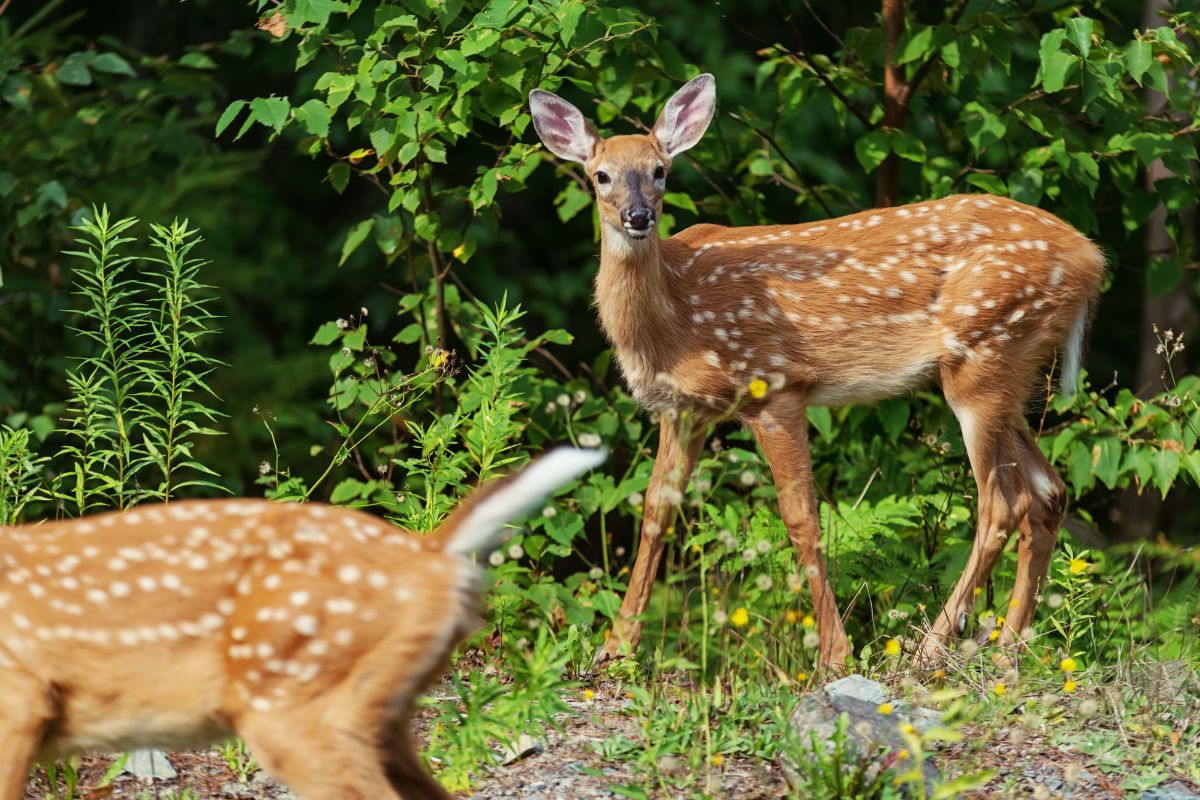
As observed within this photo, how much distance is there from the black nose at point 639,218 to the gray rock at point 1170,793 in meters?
2.56

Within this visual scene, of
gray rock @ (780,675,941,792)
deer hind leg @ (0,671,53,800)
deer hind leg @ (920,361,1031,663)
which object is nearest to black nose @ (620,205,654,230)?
deer hind leg @ (920,361,1031,663)

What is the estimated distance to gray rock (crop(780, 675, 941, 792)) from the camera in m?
3.82

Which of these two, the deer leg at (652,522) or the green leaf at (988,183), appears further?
the green leaf at (988,183)

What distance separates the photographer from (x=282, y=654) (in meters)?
3.24

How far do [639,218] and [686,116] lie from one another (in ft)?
2.32

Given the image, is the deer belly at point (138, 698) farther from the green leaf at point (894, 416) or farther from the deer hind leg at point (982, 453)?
the green leaf at point (894, 416)

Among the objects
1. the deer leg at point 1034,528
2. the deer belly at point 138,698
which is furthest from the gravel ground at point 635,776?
the deer leg at point 1034,528

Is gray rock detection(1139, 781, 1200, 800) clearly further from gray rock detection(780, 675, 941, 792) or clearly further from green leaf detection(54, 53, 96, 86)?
green leaf detection(54, 53, 96, 86)

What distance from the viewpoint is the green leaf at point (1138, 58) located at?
5651 mm

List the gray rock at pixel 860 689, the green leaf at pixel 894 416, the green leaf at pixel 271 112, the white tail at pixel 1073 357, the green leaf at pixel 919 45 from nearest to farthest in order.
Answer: the gray rock at pixel 860 689 < the green leaf at pixel 271 112 < the white tail at pixel 1073 357 < the green leaf at pixel 919 45 < the green leaf at pixel 894 416

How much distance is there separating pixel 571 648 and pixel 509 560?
0.88 metres

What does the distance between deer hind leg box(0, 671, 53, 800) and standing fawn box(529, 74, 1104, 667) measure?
269cm

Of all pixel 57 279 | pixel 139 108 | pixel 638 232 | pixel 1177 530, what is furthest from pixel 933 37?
pixel 1177 530

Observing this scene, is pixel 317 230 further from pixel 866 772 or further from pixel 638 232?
pixel 866 772
